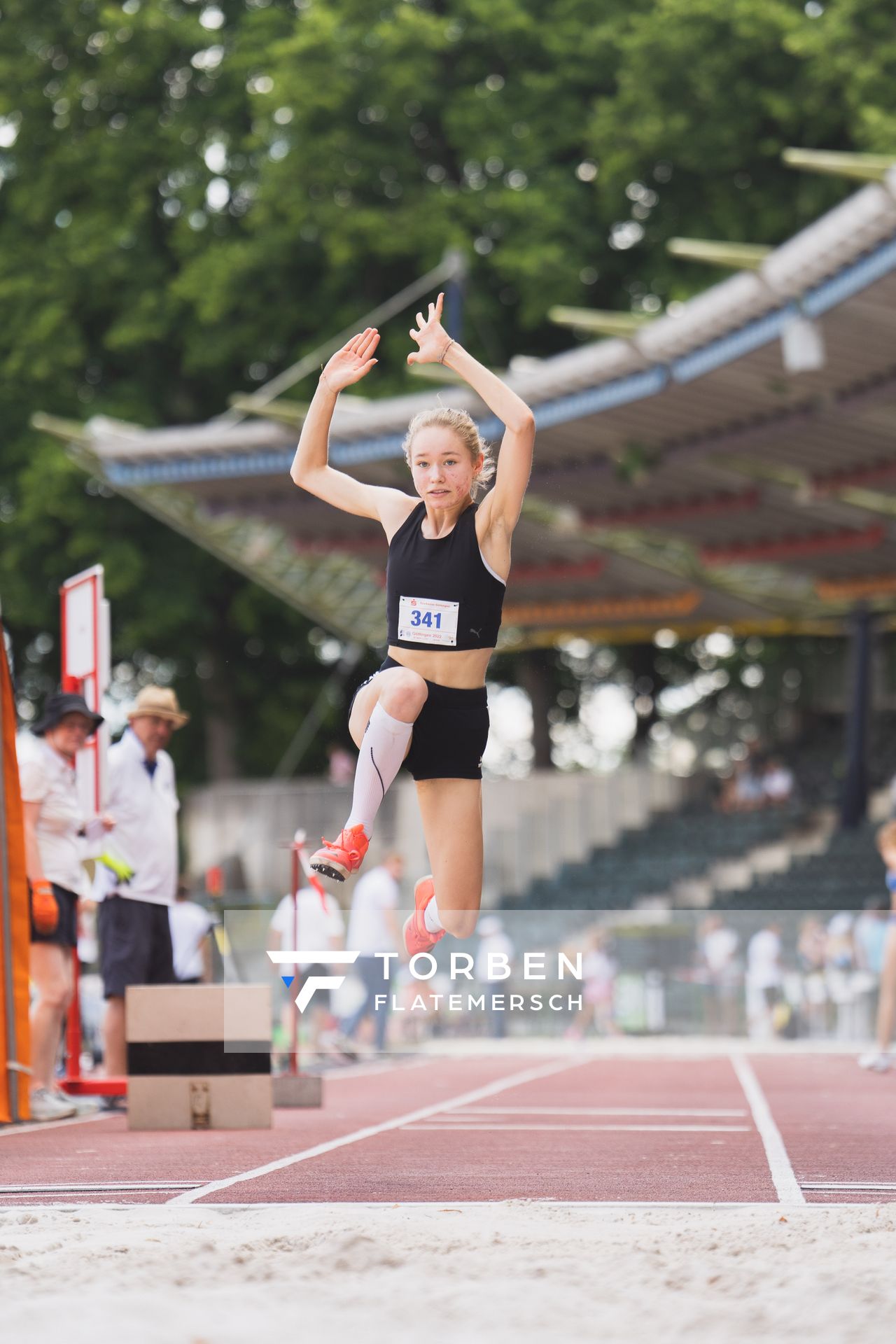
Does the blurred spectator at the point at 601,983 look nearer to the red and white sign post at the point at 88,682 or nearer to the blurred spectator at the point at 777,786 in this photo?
the blurred spectator at the point at 777,786

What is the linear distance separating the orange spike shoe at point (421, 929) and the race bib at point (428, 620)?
0.79 m

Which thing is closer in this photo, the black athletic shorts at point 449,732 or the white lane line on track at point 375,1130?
the black athletic shorts at point 449,732

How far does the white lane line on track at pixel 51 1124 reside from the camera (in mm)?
9367

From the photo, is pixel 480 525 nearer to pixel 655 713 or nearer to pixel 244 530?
pixel 244 530

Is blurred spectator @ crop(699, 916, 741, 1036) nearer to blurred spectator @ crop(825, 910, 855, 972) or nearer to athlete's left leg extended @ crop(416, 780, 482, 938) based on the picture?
blurred spectator @ crop(825, 910, 855, 972)

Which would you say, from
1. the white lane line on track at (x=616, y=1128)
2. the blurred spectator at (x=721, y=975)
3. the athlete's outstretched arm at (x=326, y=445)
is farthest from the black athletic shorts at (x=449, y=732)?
the blurred spectator at (x=721, y=975)

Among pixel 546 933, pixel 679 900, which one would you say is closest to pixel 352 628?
pixel 679 900

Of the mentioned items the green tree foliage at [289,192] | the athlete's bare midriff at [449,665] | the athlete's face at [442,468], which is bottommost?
the athlete's bare midriff at [449,665]

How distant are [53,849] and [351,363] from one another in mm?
4117

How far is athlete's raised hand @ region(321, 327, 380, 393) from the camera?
6906mm

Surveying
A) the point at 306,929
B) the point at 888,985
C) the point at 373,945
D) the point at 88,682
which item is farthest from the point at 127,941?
the point at 888,985

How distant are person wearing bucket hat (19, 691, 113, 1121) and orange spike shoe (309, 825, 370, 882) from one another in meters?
3.57

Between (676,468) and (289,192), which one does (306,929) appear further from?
(289,192)

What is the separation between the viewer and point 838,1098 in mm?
11914
